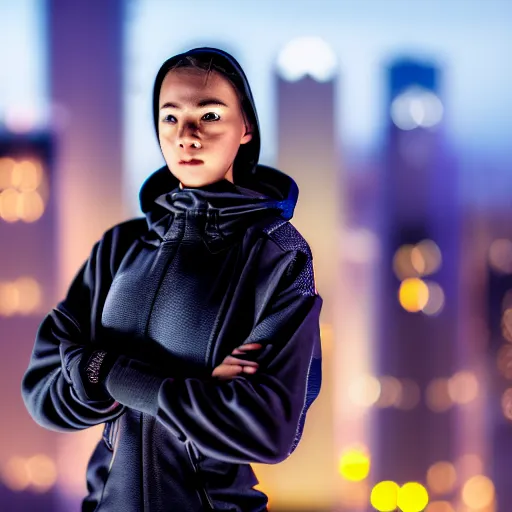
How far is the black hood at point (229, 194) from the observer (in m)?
1.24

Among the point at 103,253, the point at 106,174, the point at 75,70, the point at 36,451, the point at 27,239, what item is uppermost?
the point at 75,70

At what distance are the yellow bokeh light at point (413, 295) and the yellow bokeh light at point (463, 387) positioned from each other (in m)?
1.66

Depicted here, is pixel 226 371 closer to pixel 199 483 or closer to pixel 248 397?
pixel 248 397

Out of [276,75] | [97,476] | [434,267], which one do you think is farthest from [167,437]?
[434,267]

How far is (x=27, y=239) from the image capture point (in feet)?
31.1

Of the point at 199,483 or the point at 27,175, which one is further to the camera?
the point at 27,175

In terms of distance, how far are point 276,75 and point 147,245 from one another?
11.2 meters

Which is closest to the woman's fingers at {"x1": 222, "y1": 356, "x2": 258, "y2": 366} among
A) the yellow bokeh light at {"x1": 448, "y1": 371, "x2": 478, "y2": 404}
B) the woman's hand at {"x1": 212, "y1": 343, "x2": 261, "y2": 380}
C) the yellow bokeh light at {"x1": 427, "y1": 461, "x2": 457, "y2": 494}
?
the woman's hand at {"x1": 212, "y1": 343, "x2": 261, "y2": 380}

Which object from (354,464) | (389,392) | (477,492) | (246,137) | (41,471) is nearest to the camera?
(246,137)

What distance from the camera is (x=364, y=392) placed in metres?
14.0

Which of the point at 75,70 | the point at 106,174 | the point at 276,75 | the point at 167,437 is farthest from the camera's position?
the point at 276,75

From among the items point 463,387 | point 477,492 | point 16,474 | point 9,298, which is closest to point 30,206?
point 9,298

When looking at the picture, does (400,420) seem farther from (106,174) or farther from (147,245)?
(147,245)

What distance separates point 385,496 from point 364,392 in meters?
2.05
